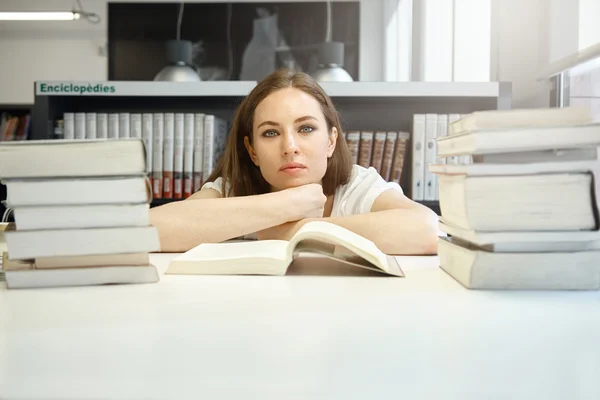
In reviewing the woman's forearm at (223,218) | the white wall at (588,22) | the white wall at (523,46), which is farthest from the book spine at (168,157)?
the white wall at (588,22)

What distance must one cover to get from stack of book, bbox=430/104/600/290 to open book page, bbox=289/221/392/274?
4.7 inches

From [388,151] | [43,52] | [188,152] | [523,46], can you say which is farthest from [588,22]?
[43,52]

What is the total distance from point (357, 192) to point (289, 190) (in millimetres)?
406

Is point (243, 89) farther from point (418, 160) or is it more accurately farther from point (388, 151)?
point (418, 160)

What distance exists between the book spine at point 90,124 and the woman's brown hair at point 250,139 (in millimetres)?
856

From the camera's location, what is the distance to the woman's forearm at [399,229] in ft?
3.61

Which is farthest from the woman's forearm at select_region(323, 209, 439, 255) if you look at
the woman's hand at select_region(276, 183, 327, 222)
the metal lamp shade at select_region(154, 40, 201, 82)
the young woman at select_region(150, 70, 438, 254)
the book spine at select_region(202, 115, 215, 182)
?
the metal lamp shade at select_region(154, 40, 201, 82)

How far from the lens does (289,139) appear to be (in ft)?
4.99

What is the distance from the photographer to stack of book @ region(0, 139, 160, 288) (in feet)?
1.89

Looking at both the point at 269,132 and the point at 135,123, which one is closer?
the point at 269,132

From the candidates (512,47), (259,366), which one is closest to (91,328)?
(259,366)

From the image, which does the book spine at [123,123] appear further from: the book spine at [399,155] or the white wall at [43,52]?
the white wall at [43,52]

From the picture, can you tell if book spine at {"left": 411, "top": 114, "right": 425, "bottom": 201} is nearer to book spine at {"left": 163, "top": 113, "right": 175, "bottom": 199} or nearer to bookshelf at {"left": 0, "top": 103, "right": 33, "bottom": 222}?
book spine at {"left": 163, "top": 113, "right": 175, "bottom": 199}

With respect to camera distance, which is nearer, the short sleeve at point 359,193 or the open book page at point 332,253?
the open book page at point 332,253
